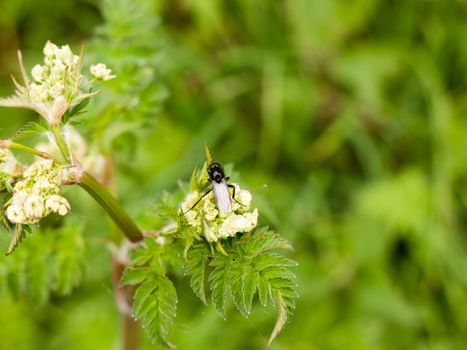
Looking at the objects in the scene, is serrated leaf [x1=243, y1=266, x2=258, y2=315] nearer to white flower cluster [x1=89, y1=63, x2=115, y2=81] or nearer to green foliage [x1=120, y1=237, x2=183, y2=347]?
green foliage [x1=120, y1=237, x2=183, y2=347]

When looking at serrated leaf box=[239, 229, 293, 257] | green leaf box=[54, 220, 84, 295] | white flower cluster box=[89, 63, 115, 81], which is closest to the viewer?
serrated leaf box=[239, 229, 293, 257]

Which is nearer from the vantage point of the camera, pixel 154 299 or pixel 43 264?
pixel 154 299

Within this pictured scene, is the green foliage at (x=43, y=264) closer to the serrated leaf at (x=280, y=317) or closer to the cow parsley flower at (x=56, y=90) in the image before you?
the cow parsley flower at (x=56, y=90)

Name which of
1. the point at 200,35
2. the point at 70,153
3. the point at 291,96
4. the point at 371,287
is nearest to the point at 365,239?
the point at 371,287

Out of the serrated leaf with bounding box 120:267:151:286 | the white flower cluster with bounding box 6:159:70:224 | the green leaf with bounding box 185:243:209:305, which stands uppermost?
the white flower cluster with bounding box 6:159:70:224

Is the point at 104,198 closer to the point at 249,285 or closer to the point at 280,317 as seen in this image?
the point at 249,285

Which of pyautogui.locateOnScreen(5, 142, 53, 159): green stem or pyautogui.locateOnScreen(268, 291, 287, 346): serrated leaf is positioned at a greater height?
pyautogui.locateOnScreen(5, 142, 53, 159): green stem

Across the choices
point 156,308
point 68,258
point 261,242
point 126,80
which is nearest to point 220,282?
point 261,242

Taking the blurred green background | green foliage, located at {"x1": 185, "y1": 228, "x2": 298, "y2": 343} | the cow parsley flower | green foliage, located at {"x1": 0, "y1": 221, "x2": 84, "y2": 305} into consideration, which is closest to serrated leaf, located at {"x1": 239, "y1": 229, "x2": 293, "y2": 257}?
green foliage, located at {"x1": 185, "y1": 228, "x2": 298, "y2": 343}
